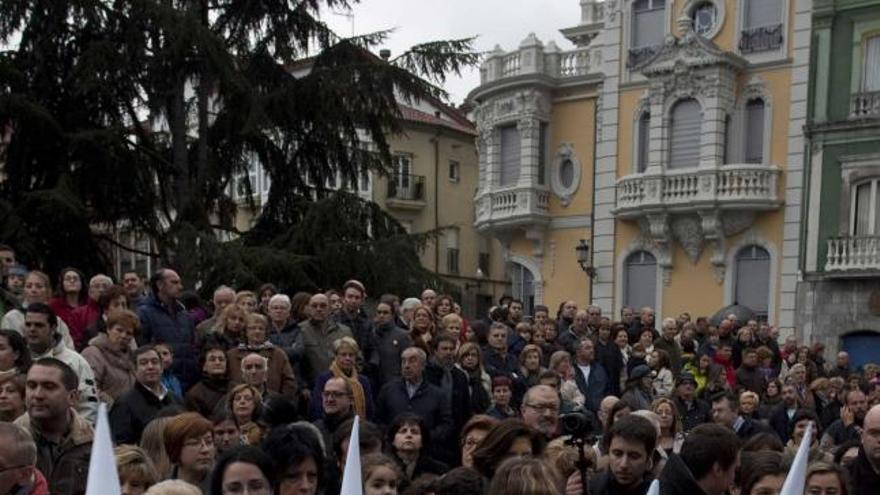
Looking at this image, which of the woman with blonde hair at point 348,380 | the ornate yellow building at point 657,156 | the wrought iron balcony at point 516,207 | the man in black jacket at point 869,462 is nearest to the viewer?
the man in black jacket at point 869,462

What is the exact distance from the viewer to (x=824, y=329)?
914 inches

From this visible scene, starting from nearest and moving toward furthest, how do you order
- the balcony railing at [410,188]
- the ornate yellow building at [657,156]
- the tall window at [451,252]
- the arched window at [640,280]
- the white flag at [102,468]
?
the white flag at [102,468], the ornate yellow building at [657,156], the arched window at [640,280], the balcony railing at [410,188], the tall window at [451,252]

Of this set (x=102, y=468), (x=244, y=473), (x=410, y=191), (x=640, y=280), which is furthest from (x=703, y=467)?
(x=410, y=191)

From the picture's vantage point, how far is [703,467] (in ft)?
14.0

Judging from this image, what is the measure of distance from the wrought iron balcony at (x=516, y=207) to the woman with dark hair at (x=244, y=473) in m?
23.6

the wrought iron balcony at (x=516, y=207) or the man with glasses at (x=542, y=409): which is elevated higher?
the wrought iron balcony at (x=516, y=207)

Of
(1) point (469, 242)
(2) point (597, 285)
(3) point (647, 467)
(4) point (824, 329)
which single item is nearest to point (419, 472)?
(3) point (647, 467)

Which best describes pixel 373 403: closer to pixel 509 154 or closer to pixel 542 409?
pixel 542 409

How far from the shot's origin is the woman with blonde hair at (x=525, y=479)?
364 centimetres

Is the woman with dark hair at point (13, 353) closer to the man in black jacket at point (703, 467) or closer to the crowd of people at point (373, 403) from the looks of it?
the crowd of people at point (373, 403)

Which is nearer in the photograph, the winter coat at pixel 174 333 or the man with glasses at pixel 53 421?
the man with glasses at pixel 53 421

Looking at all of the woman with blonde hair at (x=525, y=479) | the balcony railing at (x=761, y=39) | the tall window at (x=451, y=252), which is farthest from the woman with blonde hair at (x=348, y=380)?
the tall window at (x=451, y=252)

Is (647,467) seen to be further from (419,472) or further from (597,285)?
(597,285)

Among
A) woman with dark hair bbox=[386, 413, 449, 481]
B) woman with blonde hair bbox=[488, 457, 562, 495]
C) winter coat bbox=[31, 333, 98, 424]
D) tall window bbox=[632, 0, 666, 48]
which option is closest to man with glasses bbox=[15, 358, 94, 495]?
winter coat bbox=[31, 333, 98, 424]
